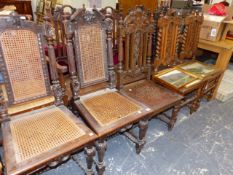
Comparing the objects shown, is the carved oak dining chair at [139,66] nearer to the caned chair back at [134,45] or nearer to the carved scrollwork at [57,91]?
the caned chair back at [134,45]

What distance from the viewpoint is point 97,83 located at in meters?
1.72

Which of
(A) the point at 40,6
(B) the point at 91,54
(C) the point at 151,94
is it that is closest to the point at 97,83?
(B) the point at 91,54

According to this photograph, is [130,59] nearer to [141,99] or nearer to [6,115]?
[141,99]

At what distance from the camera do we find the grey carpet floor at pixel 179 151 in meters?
1.61

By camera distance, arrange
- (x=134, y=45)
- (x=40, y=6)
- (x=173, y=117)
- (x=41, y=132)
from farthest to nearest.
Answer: (x=40, y=6) < (x=173, y=117) < (x=134, y=45) < (x=41, y=132)

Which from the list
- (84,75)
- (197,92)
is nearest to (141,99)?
(84,75)

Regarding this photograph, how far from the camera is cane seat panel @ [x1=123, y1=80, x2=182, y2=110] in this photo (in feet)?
5.52

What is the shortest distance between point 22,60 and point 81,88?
507mm

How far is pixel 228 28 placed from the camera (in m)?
2.58

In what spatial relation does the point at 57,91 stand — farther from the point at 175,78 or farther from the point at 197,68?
the point at 197,68

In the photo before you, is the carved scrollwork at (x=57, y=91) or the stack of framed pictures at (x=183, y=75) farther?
the stack of framed pictures at (x=183, y=75)

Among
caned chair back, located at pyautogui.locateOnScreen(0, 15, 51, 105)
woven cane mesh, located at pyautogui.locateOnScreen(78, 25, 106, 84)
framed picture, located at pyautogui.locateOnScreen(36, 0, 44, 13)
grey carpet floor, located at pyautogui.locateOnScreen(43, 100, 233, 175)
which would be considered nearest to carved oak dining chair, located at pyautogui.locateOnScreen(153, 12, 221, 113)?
grey carpet floor, located at pyautogui.locateOnScreen(43, 100, 233, 175)

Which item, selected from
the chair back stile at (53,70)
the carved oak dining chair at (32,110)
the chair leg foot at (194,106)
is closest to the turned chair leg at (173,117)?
the chair leg foot at (194,106)

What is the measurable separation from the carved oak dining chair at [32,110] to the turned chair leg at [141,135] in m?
0.46
